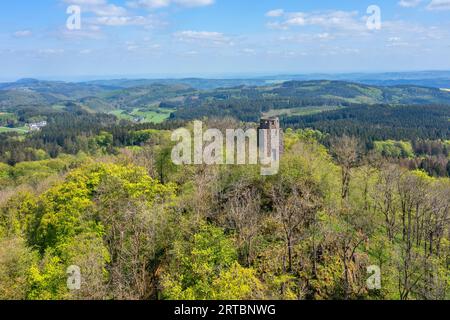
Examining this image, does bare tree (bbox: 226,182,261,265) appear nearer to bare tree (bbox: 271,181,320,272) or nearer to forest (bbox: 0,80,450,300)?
forest (bbox: 0,80,450,300)

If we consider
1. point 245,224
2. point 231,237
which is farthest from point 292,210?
point 231,237

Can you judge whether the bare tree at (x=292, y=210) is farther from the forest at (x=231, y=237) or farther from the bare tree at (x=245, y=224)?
the bare tree at (x=245, y=224)

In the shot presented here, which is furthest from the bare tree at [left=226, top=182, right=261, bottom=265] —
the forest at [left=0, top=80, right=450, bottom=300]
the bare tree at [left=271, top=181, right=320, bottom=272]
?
the bare tree at [left=271, top=181, right=320, bottom=272]

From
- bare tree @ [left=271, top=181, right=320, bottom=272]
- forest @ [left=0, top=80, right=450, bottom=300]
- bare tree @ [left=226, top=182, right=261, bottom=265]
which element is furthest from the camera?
bare tree @ [left=271, top=181, right=320, bottom=272]

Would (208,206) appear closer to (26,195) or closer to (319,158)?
(319,158)

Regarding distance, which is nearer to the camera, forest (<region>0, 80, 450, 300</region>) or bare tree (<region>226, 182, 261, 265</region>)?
forest (<region>0, 80, 450, 300</region>)

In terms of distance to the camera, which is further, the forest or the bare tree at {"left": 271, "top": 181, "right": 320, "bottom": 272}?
the bare tree at {"left": 271, "top": 181, "right": 320, "bottom": 272}

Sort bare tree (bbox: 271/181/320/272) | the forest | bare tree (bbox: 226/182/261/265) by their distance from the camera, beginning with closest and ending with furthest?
1. the forest
2. bare tree (bbox: 226/182/261/265)
3. bare tree (bbox: 271/181/320/272)

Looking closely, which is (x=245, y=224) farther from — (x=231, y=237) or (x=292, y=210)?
(x=292, y=210)

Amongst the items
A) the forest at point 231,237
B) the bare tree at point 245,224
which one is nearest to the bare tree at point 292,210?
the forest at point 231,237

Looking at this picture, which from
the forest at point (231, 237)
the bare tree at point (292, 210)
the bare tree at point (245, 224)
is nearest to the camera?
the forest at point (231, 237)
